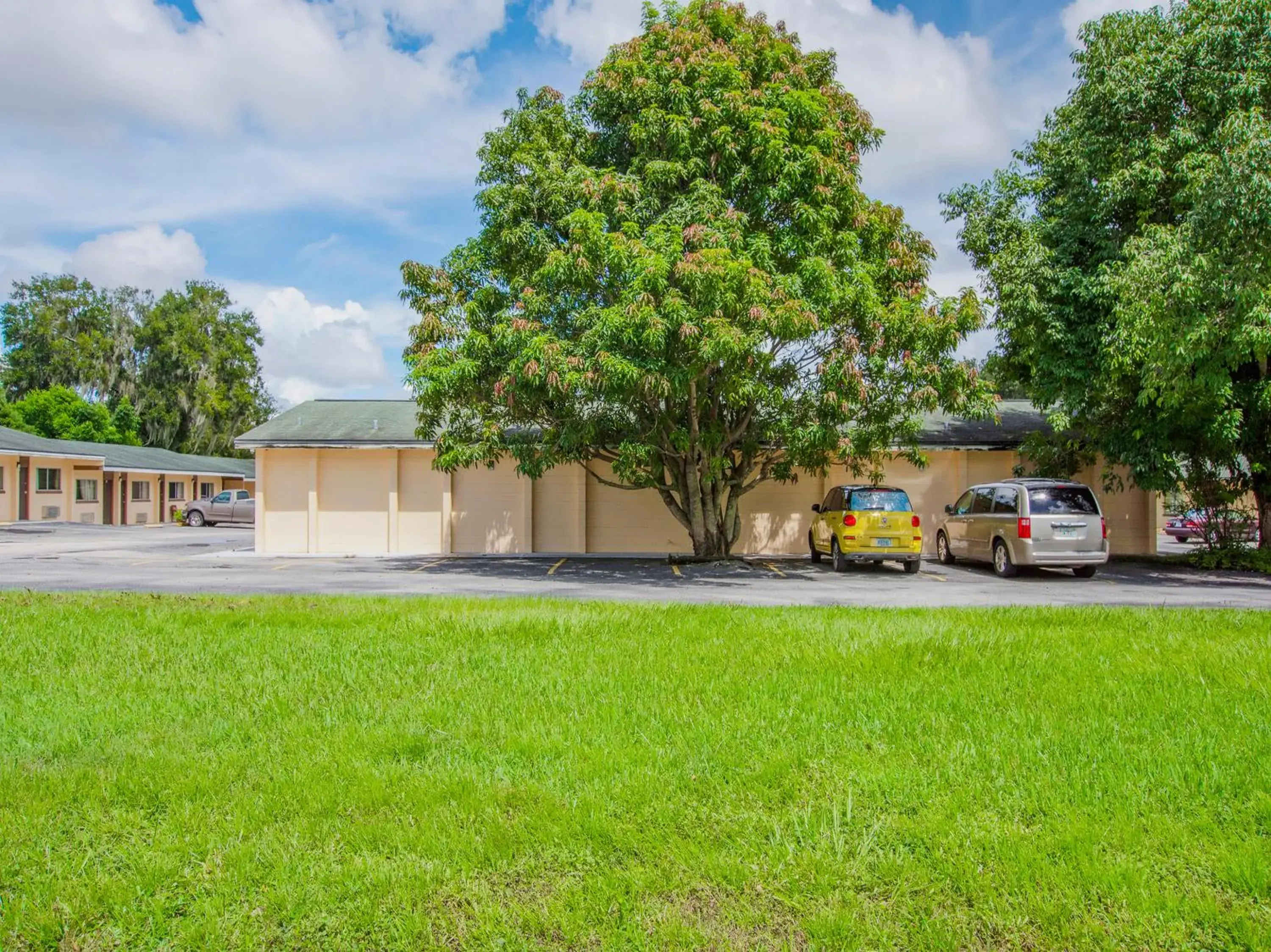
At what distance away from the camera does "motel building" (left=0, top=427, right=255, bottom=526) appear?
33062mm

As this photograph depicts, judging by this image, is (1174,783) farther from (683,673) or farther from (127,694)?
(127,694)

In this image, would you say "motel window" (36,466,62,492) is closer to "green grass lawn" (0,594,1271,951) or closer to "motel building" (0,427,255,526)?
"motel building" (0,427,255,526)

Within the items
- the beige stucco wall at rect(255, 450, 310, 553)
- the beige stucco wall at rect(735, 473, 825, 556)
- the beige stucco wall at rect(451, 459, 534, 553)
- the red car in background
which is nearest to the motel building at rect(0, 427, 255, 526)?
the beige stucco wall at rect(255, 450, 310, 553)

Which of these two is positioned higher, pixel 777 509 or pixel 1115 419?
pixel 1115 419

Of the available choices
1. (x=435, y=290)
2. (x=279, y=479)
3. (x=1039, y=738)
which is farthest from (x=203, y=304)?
(x=1039, y=738)

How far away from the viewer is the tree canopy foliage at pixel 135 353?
50.9 m

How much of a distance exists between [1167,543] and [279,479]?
2957 cm

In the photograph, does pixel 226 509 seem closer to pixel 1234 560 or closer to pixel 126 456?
pixel 126 456

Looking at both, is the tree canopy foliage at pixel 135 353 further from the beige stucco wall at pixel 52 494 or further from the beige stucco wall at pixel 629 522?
the beige stucco wall at pixel 629 522

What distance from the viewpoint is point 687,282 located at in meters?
12.5

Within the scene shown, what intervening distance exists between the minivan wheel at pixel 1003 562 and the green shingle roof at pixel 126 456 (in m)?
31.9

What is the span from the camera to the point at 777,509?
20859 mm

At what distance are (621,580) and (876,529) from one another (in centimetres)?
521

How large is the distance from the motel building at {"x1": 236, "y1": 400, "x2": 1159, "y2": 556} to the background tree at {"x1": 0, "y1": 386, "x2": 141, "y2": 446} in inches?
1294
